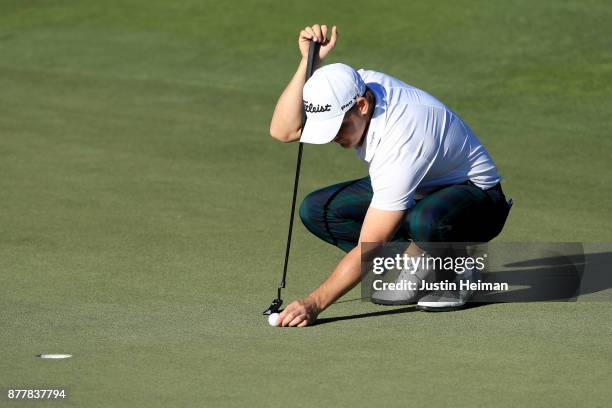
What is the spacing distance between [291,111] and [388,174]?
92cm

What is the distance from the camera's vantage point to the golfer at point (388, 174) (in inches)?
227

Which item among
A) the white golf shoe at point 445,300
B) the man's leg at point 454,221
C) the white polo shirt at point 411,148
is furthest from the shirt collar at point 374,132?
the white golf shoe at point 445,300

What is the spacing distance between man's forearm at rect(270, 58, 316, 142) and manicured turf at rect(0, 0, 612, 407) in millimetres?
888

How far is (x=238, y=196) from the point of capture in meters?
9.66

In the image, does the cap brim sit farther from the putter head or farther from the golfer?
the putter head

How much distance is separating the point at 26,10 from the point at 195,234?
11.8m

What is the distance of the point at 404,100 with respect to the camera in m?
6.07

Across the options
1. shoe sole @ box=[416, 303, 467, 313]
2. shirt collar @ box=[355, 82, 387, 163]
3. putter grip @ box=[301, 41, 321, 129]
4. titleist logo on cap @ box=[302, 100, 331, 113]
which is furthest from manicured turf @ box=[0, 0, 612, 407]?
putter grip @ box=[301, 41, 321, 129]

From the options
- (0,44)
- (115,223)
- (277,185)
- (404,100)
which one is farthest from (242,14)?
(404,100)

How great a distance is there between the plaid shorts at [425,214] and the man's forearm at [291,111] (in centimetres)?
42

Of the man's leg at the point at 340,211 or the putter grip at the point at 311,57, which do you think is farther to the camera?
the man's leg at the point at 340,211

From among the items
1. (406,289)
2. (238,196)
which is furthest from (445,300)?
(238,196)

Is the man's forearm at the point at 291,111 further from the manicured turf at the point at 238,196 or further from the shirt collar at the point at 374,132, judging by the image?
the manicured turf at the point at 238,196

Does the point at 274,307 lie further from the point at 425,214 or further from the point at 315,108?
the point at 315,108
